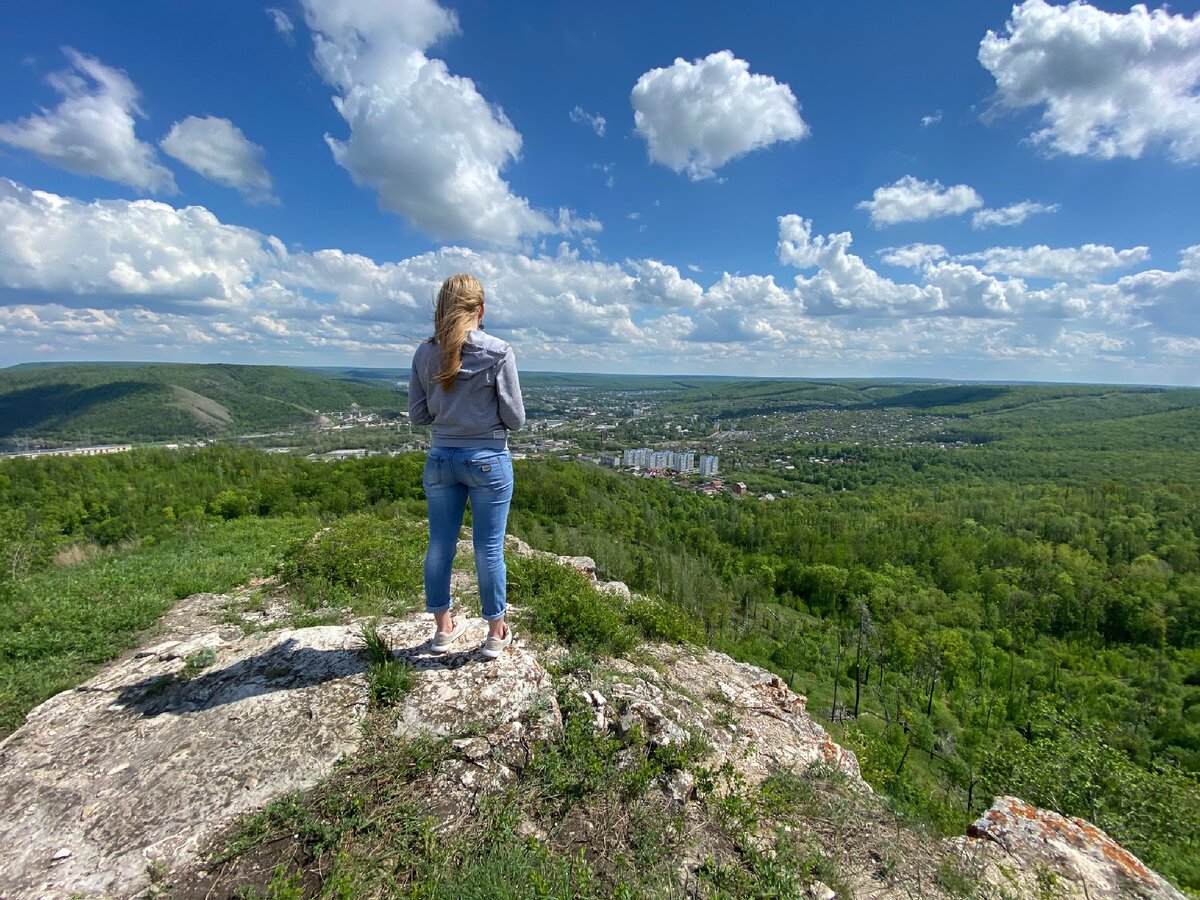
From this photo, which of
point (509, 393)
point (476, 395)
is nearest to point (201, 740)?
point (476, 395)

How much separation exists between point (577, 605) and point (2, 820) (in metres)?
4.59

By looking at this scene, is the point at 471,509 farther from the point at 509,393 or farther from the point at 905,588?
the point at 905,588

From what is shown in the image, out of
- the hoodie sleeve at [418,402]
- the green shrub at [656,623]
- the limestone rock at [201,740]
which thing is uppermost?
the hoodie sleeve at [418,402]

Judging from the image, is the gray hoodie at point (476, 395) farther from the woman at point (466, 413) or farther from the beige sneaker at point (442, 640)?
the beige sneaker at point (442, 640)

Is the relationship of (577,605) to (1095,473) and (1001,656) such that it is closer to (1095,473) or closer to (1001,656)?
(1001,656)

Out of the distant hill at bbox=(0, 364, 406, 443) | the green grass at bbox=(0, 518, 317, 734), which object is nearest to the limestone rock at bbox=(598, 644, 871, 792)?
the green grass at bbox=(0, 518, 317, 734)

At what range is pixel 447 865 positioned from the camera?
2648 mm

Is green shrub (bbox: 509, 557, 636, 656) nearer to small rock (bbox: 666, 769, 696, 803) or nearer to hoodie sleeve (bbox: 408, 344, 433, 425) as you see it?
small rock (bbox: 666, 769, 696, 803)

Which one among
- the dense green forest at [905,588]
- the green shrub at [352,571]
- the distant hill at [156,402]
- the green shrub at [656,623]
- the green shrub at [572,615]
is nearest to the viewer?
the green shrub at [572,615]

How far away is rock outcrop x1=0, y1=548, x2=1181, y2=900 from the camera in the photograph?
280 centimetres

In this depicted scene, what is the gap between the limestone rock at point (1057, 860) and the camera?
11.6 feet

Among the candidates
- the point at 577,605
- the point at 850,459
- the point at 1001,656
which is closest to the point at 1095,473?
the point at 850,459

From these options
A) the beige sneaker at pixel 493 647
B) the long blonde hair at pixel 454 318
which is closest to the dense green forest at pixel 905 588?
the beige sneaker at pixel 493 647

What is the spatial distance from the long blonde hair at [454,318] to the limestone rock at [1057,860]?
17.3 ft
